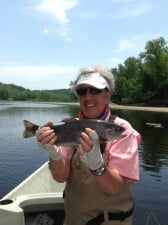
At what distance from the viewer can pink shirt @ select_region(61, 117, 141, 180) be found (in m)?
3.41

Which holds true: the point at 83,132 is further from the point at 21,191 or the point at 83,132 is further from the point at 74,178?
the point at 21,191

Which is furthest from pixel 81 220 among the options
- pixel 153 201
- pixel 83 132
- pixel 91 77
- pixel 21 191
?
pixel 153 201

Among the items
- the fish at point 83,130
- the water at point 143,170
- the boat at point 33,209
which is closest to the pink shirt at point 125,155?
the fish at point 83,130

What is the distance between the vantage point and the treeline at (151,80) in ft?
311

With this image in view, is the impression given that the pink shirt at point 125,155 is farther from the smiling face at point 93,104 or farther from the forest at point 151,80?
the forest at point 151,80

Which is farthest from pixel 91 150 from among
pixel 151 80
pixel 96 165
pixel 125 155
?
pixel 151 80

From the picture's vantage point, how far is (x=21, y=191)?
31.7ft

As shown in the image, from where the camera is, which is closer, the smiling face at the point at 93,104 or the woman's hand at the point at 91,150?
the woman's hand at the point at 91,150

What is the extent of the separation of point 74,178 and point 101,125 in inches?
25.2

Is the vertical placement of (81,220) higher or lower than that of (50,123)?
lower

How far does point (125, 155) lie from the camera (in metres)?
3.44

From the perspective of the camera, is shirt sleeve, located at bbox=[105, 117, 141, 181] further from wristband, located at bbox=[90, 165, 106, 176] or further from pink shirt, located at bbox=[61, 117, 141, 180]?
wristband, located at bbox=[90, 165, 106, 176]

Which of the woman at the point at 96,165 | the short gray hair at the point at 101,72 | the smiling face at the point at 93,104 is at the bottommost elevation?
the woman at the point at 96,165

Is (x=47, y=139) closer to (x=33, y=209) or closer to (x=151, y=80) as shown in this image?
(x=33, y=209)
